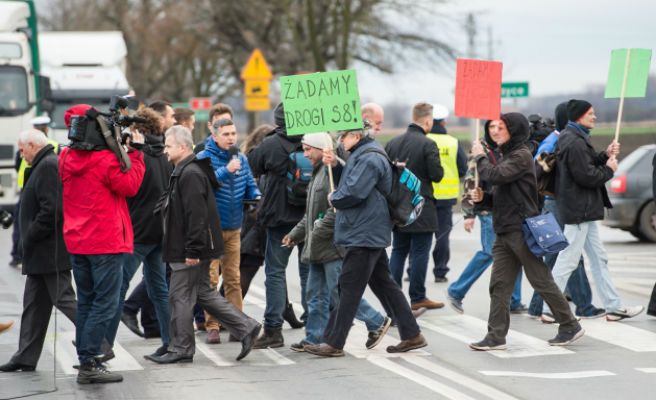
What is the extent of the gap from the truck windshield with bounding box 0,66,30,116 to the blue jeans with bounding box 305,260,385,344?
16.6 m

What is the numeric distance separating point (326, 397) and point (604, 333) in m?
3.35

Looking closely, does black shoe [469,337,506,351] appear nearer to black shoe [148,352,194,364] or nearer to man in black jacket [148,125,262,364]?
man in black jacket [148,125,262,364]

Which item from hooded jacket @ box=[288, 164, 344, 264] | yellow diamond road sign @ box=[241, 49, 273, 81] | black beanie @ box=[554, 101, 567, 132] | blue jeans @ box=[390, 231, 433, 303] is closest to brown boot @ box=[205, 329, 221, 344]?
hooded jacket @ box=[288, 164, 344, 264]

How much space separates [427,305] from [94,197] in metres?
4.53

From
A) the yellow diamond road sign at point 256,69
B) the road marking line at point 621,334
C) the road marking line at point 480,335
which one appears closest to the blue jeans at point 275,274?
the road marking line at point 480,335

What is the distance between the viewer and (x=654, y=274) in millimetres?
15047

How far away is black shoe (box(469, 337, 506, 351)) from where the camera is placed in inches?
385

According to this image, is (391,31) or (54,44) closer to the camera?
(54,44)

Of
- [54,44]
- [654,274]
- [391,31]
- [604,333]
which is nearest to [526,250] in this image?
[604,333]

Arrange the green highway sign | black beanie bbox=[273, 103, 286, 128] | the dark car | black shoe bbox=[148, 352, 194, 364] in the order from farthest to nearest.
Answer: the green highway sign
the dark car
black beanie bbox=[273, 103, 286, 128]
black shoe bbox=[148, 352, 194, 364]

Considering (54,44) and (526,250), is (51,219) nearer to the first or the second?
(526,250)

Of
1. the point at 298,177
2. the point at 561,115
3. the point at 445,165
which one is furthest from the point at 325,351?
the point at 445,165

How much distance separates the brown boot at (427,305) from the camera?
12.1m

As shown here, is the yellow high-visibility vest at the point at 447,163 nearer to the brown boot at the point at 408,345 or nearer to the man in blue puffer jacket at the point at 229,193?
the man in blue puffer jacket at the point at 229,193
